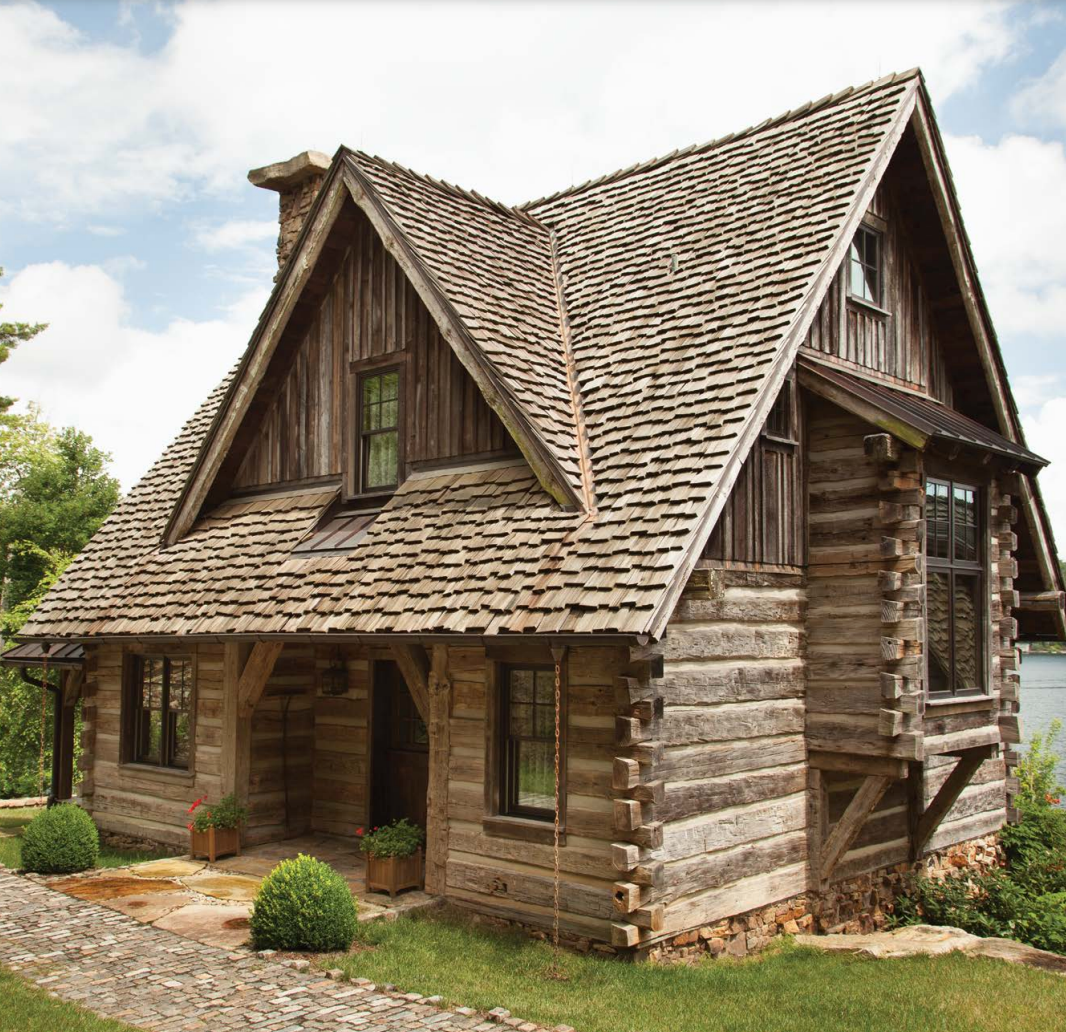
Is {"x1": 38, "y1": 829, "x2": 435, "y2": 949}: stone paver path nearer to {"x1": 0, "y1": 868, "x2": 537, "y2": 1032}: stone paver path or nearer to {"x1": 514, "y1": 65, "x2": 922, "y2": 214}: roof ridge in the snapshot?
{"x1": 0, "y1": 868, "x2": 537, "y2": 1032}: stone paver path

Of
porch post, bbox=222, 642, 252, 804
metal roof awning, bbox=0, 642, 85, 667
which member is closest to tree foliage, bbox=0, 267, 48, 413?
metal roof awning, bbox=0, 642, 85, 667

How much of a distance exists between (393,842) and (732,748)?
11.6 ft

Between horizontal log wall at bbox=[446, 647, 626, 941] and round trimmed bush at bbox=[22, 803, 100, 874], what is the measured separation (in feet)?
15.5

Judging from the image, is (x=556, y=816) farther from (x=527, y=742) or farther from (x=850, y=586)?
(x=850, y=586)

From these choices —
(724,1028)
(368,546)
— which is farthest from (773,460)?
(724,1028)

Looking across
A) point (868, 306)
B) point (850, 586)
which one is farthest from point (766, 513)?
point (868, 306)

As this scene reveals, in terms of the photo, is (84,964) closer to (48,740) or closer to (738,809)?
(738,809)

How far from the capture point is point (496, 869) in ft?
34.1

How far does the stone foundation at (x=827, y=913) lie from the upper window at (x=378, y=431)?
608 cm

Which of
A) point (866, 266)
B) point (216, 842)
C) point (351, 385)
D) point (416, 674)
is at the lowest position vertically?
point (216, 842)

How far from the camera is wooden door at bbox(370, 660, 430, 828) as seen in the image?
1334 centimetres

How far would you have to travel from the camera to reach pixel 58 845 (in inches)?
493

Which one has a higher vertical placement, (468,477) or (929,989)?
(468,477)

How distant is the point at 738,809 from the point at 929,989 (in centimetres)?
214
